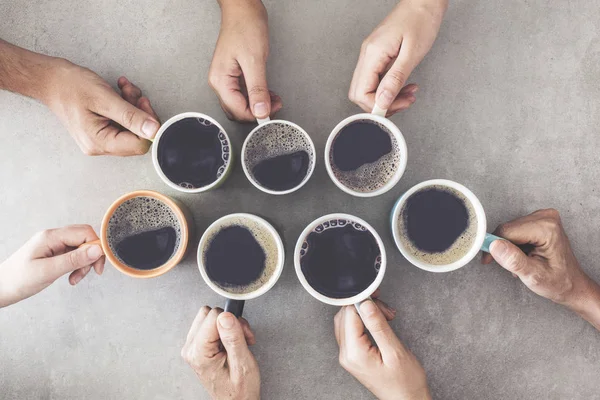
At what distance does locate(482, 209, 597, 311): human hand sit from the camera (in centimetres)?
123

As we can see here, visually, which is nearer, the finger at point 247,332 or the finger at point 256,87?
the finger at point 256,87

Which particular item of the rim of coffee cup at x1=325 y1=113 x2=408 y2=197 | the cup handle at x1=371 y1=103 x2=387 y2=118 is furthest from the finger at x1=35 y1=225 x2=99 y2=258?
the cup handle at x1=371 y1=103 x2=387 y2=118

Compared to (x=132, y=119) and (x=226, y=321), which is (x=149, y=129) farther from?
(x=226, y=321)

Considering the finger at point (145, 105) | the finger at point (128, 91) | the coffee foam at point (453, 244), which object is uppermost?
the finger at point (128, 91)

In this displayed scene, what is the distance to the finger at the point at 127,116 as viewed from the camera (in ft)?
3.92

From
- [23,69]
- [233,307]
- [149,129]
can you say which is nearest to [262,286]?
[233,307]

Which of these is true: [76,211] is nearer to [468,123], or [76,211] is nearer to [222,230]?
[222,230]

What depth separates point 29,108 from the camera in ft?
4.65

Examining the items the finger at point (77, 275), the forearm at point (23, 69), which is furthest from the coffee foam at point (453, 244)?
the forearm at point (23, 69)

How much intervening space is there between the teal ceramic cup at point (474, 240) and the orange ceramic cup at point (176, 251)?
62 centimetres

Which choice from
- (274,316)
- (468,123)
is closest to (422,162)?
(468,123)

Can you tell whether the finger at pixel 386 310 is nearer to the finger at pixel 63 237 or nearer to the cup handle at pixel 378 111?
the cup handle at pixel 378 111

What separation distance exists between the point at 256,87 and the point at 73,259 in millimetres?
717

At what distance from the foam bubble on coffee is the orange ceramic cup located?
0.25 metres
